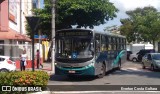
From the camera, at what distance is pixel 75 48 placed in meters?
20.6

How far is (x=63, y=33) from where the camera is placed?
2114cm

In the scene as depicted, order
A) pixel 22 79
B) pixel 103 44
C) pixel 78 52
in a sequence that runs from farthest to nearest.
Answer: pixel 103 44, pixel 78 52, pixel 22 79

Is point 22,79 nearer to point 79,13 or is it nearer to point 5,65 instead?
point 5,65

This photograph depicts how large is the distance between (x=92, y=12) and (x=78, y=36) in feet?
65.1

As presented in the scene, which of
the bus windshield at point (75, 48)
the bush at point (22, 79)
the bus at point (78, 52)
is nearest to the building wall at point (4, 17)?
the bus at point (78, 52)

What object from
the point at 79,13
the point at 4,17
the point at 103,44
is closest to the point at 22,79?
the point at 103,44

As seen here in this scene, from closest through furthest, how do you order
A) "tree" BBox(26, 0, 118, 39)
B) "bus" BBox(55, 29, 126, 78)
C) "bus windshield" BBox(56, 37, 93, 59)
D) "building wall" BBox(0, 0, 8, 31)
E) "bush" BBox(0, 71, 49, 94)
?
"bush" BBox(0, 71, 49, 94), "bus" BBox(55, 29, 126, 78), "bus windshield" BBox(56, 37, 93, 59), "building wall" BBox(0, 0, 8, 31), "tree" BBox(26, 0, 118, 39)

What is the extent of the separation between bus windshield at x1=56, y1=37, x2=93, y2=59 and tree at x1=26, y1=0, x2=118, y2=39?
18436mm

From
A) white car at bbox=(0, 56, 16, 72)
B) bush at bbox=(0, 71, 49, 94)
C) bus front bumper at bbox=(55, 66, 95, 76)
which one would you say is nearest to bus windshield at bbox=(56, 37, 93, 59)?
bus front bumper at bbox=(55, 66, 95, 76)

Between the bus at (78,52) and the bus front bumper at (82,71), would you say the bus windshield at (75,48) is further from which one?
the bus front bumper at (82,71)

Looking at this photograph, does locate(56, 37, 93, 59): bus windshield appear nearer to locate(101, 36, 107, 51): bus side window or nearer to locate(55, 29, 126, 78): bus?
locate(55, 29, 126, 78): bus

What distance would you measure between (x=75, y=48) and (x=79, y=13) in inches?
793

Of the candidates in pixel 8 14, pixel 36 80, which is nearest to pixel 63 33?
A: pixel 36 80

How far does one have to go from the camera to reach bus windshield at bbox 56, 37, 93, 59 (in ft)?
66.9
